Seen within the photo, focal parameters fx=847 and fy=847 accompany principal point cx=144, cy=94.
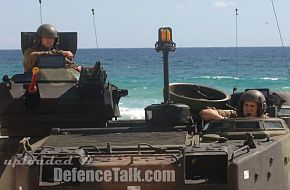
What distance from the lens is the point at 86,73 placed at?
488 inches

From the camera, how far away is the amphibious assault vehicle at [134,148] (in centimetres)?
898

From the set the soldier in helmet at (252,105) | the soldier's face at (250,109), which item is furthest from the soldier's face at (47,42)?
the soldier's face at (250,109)

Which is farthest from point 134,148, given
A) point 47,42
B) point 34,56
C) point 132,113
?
point 132,113

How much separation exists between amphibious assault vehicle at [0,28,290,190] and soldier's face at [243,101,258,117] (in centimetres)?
48

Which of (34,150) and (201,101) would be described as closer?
(34,150)

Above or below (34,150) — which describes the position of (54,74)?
above

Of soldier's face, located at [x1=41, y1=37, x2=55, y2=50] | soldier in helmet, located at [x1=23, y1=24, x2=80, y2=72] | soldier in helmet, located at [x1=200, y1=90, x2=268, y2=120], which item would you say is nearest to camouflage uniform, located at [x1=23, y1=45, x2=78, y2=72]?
soldier in helmet, located at [x1=23, y1=24, x2=80, y2=72]

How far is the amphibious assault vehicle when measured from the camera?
29.5 feet

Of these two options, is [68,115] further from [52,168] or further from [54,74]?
[52,168]

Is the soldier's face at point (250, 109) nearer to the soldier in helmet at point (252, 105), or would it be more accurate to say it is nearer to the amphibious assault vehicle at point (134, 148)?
the soldier in helmet at point (252, 105)

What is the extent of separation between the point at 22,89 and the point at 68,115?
770mm

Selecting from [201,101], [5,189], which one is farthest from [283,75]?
[5,189]

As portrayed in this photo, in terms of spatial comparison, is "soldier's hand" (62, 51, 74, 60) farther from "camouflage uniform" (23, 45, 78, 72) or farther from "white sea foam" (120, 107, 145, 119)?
"white sea foam" (120, 107, 145, 119)

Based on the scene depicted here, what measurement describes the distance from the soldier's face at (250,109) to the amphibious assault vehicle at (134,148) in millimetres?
477
